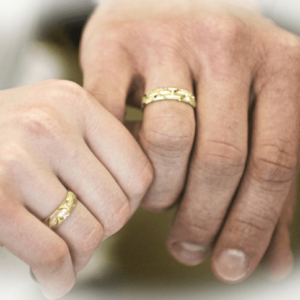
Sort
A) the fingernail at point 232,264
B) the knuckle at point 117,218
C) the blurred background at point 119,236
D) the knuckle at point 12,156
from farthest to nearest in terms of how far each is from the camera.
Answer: the blurred background at point 119,236
the fingernail at point 232,264
the knuckle at point 117,218
the knuckle at point 12,156

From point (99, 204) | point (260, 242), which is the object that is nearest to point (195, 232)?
point (260, 242)

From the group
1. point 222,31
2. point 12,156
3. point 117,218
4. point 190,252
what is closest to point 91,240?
point 117,218

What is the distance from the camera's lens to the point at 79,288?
0.75m

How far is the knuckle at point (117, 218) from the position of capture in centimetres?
53

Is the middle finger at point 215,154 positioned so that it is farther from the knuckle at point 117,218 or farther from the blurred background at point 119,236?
the blurred background at point 119,236

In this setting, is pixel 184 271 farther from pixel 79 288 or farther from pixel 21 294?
pixel 21 294

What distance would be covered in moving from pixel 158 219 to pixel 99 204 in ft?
1.39

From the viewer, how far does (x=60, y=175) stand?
1.61ft

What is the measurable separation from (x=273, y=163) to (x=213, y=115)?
0.16 meters

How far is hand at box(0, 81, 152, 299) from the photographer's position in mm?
426

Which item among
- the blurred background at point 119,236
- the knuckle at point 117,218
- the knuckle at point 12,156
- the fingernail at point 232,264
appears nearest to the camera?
the knuckle at point 12,156

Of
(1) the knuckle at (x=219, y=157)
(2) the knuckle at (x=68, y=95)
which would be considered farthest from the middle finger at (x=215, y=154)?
(2) the knuckle at (x=68, y=95)

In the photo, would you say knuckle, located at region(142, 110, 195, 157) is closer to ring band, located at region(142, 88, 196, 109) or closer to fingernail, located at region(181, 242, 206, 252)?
ring band, located at region(142, 88, 196, 109)

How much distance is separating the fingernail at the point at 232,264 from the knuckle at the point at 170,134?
0.26 metres
